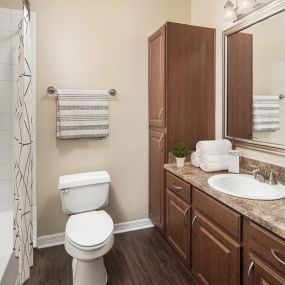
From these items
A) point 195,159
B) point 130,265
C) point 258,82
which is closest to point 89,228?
point 130,265

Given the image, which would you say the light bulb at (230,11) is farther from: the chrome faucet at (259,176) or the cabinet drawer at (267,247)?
the cabinet drawer at (267,247)

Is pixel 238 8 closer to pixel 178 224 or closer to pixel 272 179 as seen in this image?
pixel 272 179

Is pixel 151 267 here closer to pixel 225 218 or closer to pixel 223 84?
pixel 225 218

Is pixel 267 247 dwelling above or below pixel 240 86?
below

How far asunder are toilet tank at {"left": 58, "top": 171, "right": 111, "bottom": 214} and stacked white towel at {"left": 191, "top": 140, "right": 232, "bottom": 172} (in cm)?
85

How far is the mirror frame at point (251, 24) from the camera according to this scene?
1573 millimetres

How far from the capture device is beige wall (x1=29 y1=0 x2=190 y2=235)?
219 cm

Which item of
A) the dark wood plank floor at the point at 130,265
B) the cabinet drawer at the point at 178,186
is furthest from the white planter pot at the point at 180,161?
the dark wood plank floor at the point at 130,265

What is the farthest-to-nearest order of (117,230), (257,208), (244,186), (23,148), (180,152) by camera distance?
(117,230) < (180,152) < (244,186) < (23,148) < (257,208)

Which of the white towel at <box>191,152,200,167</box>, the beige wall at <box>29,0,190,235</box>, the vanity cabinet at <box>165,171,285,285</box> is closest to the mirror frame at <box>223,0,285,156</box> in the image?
the white towel at <box>191,152,200,167</box>

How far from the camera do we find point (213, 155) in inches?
74.3

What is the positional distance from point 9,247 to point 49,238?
43 cm

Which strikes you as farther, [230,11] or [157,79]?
[157,79]

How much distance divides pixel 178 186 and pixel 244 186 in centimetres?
48
